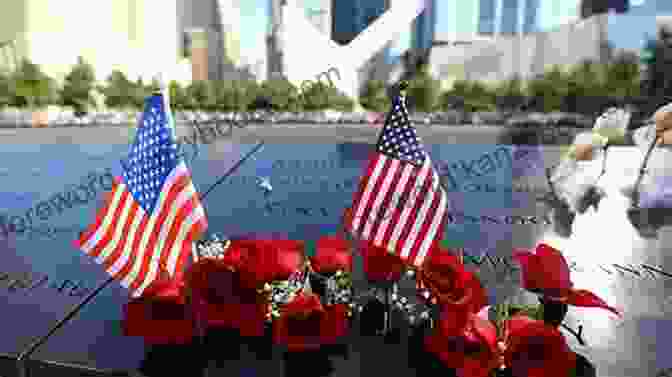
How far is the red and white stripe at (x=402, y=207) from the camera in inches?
76.8

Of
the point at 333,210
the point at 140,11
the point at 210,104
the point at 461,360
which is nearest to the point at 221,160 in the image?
the point at 333,210

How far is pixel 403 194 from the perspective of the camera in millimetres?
1987

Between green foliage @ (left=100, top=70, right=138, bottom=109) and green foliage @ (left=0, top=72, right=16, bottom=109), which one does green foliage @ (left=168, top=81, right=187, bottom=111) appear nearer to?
green foliage @ (left=100, top=70, right=138, bottom=109)

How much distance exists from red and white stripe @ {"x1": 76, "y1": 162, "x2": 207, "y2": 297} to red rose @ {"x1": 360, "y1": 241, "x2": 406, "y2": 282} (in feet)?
2.24

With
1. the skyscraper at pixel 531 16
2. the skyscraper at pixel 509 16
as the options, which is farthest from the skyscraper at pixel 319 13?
the skyscraper at pixel 509 16

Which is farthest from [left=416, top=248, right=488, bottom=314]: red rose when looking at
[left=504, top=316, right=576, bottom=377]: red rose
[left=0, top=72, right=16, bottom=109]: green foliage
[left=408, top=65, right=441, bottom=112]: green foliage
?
[left=0, top=72, right=16, bottom=109]: green foliage

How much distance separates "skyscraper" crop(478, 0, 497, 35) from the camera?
84.4 ft

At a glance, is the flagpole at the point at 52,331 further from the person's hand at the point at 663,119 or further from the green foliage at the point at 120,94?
the green foliage at the point at 120,94

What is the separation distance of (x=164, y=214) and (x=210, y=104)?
17.0 metres

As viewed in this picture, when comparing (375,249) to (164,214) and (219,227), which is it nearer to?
(164,214)

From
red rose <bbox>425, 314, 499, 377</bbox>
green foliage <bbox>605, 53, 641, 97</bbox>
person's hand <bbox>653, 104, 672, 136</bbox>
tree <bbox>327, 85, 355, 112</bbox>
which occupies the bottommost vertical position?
red rose <bbox>425, 314, 499, 377</bbox>

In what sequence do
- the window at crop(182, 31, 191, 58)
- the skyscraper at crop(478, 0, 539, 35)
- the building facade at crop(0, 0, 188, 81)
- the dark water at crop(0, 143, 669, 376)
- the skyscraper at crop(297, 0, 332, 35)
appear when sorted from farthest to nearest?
the skyscraper at crop(478, 0, 539, 35), the window at crop(182, 31, 191, 58), the building facade at crop(0, 0, 188, 81), the skyscraper at crop(297, 0, 332, 35), the dark water at crop(0, 143, 669, 376)

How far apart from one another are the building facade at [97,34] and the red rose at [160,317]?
20397 mm

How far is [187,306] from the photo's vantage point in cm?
202
